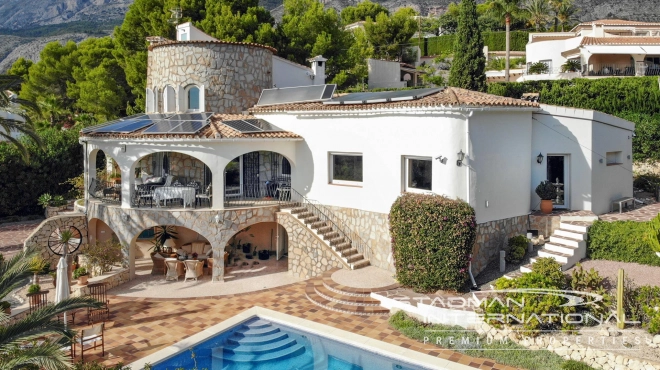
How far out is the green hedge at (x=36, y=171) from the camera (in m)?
35.4

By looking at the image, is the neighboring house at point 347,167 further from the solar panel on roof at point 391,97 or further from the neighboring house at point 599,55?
the neighboring house at point 599,55

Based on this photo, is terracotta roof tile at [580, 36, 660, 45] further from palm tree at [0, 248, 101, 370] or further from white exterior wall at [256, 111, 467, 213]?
palm tree at [0, 248, 101, 370]

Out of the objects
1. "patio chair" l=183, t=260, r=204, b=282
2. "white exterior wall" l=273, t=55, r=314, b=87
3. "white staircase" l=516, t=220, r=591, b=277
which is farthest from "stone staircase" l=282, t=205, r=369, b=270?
"white exterior wall" l=273, t=55, r=314, b=87

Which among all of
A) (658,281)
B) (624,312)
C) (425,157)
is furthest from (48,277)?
(658,281)

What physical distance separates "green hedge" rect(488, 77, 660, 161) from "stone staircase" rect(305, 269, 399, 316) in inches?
1005

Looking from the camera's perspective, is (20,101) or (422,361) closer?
(422,361)

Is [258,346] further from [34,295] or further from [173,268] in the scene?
[34,295]

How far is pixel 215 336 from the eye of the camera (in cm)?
1625

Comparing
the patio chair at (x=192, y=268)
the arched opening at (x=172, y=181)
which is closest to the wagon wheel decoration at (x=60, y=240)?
the arched opening at (x=172, y=181)

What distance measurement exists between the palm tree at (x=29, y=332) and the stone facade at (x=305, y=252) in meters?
10.4

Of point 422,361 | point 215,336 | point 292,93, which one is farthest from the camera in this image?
point 292,93

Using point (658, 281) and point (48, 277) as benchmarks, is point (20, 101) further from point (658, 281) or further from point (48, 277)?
point (658, 281)

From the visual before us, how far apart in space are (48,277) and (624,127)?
2904cm

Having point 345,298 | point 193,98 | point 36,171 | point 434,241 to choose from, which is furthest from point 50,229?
point 434,241
